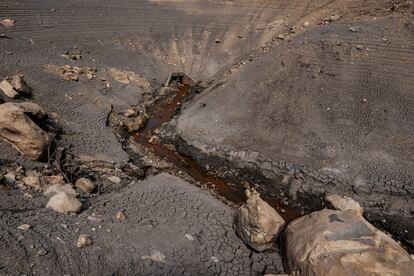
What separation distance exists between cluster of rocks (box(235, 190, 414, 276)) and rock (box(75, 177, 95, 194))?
236 centimetres

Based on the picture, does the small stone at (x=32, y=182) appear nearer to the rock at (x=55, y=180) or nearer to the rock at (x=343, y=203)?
the rock at (x=55, y=180)

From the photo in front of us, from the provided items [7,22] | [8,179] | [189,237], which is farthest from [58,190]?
[7,22]

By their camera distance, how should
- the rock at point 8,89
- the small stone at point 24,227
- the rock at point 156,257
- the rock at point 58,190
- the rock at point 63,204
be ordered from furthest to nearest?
the rock at point 8,89 < the rock at point 58,190 < the rock at point 63,204 < the rock at point 156,257 < the small stone at point 24,227

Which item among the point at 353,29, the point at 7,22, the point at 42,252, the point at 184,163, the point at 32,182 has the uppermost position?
the point at 353,29

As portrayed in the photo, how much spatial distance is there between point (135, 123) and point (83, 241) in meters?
4.35

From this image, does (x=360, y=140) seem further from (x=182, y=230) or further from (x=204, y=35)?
(x=204, y=35)

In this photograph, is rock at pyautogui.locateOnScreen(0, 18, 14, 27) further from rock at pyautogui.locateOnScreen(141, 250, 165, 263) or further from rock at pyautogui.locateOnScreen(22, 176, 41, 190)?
rock at pyautogui.locateOnScreen(141, 250, 165, 263)

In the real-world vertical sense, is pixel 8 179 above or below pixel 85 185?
above

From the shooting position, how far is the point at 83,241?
4.73 meters

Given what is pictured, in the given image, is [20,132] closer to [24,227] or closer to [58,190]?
[58,190]

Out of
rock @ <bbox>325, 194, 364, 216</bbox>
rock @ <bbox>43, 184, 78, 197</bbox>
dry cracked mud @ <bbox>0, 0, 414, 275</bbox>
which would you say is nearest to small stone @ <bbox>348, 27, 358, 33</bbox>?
dry cracked mud @ <bbox>0, 0, 414, 275</bbox>

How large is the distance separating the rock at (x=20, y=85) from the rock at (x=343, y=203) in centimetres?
615

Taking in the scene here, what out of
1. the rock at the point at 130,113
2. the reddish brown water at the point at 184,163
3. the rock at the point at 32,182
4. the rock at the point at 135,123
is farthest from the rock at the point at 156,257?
the rock at the point at 130,113

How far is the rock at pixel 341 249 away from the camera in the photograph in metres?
4.46
